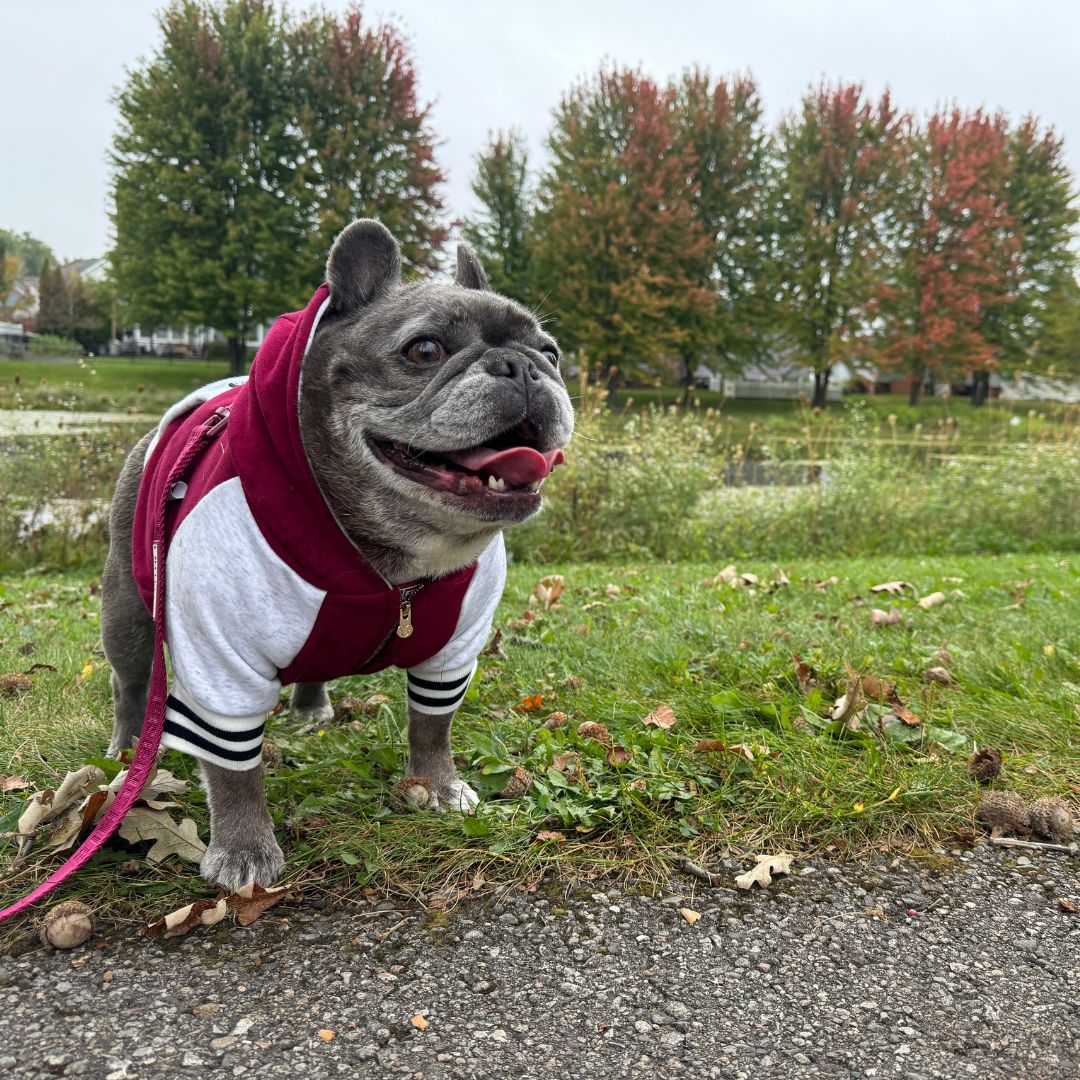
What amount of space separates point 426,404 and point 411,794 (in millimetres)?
1344

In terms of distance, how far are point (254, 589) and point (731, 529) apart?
25.3 ft

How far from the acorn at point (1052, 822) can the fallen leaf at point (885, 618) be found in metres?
2.26

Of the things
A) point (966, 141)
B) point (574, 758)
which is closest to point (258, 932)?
point (574, 758)

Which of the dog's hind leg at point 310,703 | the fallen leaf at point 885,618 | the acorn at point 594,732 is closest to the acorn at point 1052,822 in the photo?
the acorn at point 594,732

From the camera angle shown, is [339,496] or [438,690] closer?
[339,496]

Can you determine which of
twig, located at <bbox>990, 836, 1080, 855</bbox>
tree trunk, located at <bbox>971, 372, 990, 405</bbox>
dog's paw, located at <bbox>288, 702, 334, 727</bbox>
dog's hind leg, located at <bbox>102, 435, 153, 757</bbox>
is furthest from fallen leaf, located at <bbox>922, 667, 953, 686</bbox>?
tree trunk, located at <bbox>971, 372, 990, 405</bbox>

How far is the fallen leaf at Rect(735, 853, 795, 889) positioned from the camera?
8.51 ft


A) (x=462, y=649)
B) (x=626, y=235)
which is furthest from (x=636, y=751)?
(x=626, y=235)

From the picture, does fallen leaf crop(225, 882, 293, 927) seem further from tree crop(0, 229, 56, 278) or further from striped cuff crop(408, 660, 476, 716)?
tree crop(0, 229, 56, 278)

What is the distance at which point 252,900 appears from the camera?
8.03 feet

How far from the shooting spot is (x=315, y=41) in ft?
109

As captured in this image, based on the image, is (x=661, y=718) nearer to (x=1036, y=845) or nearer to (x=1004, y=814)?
(x=1004, y=814)

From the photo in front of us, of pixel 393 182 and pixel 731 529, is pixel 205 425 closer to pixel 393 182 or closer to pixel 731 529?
pixel 731 529

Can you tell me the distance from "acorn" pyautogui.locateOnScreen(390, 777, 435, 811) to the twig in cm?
182
